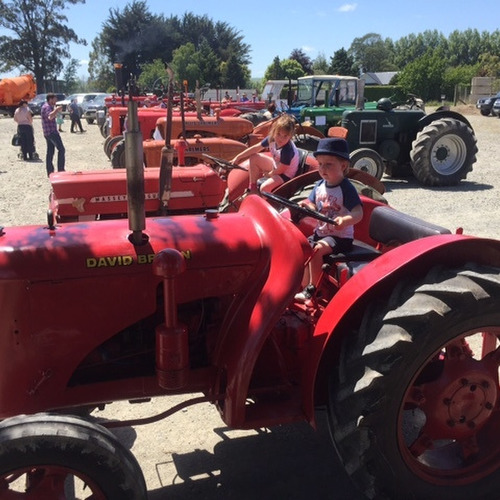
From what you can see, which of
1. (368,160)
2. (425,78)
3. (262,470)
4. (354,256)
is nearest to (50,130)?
(368,160)

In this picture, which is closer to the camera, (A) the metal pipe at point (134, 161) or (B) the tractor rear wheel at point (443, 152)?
(A) the metal pipe at point (134, 161)

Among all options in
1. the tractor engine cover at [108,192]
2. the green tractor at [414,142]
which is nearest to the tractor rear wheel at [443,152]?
the green tractor at [414,142]

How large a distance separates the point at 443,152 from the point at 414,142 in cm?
57

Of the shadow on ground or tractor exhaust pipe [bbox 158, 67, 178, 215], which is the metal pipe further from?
the shadow on ground

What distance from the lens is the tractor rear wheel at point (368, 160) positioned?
981cm

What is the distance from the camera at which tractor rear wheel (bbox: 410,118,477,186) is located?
33.2ft

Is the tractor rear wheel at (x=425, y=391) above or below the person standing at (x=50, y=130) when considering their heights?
below

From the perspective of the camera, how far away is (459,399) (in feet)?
8.02

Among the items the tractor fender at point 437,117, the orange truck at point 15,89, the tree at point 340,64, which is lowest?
the tractor fender at point 437,117

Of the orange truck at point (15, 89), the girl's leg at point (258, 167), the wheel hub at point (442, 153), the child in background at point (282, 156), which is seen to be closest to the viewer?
the child in background at point (282, 156)

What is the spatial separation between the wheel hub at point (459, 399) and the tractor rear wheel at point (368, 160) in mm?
7594

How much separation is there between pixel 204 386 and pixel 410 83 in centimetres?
4148

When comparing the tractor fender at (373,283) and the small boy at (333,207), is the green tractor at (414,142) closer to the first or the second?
the small boy at (333,207)

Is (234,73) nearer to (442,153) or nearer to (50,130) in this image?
(50,130)
